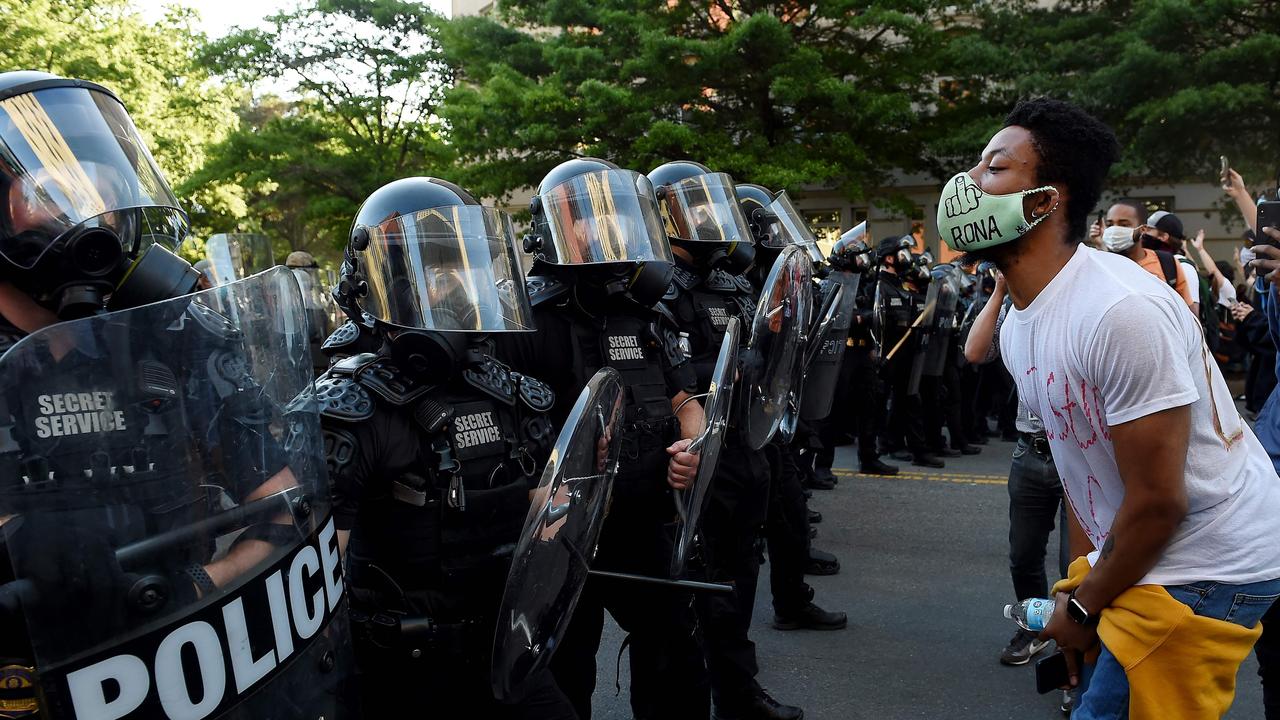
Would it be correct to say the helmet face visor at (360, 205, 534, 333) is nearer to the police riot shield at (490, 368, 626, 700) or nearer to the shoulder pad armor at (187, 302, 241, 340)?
the police riot shield at (490, 368, 626, 700)

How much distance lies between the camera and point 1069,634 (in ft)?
6.75

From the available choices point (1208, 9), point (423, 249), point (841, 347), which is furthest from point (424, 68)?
point (423, 249)

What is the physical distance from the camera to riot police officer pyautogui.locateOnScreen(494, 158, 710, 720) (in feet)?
10.4

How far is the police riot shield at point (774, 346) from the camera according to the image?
3738 mm

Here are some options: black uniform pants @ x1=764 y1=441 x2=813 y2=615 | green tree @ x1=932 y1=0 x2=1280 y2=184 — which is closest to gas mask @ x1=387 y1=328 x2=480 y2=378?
black uniform pants @ x1=764 y1=441 x2=813 y2=615

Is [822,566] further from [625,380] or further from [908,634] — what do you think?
[625,380]

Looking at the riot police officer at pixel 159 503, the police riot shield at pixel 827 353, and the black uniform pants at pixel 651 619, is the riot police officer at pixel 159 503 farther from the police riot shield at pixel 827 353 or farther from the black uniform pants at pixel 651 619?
the police riot shield at pixel 827 353

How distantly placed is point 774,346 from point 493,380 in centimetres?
155

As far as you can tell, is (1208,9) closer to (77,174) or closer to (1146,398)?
(1146,398)

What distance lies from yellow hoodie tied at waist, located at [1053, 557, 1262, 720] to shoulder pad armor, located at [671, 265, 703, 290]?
2722 mm

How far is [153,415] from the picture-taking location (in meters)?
1.26

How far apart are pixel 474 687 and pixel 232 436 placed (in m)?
1.25

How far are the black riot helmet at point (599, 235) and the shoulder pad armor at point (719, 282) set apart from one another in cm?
96

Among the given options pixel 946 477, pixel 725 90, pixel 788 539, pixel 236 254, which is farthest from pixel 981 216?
pixel 725 90
